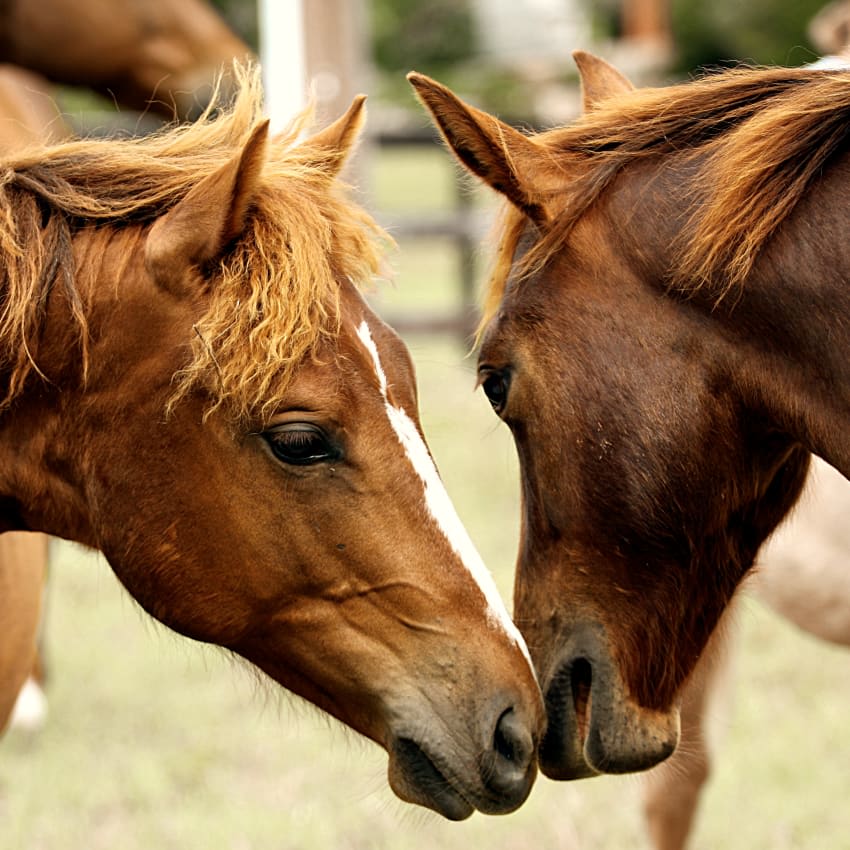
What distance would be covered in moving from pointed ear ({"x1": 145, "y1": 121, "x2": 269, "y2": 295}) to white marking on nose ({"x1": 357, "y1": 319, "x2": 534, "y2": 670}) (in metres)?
0.32

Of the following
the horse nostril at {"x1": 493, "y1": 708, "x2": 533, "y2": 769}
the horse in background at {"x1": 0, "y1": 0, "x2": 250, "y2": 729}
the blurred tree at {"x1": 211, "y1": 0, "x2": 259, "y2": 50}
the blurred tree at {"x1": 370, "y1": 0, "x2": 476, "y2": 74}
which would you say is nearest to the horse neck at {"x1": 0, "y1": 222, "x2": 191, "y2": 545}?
the horse nostril at {"x1": 493, "y1": 708, "x2": 533, "y2": 769}

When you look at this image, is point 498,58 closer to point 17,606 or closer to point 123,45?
point 123,45

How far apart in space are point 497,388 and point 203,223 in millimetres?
627

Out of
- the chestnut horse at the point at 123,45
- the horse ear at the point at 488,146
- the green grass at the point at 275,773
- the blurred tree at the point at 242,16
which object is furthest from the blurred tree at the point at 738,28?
the horse ear at the point at 488,146

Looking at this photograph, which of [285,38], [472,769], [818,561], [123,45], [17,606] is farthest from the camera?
[285,38]

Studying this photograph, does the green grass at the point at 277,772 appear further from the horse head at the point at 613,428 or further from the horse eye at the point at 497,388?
the horse eye at the point at 497,388

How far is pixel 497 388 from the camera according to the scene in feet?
7.60

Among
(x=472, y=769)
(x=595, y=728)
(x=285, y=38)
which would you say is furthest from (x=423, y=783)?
(x=285, y=38)

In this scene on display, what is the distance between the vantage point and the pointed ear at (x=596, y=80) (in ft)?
8.47

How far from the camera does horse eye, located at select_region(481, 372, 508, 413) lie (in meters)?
2.29

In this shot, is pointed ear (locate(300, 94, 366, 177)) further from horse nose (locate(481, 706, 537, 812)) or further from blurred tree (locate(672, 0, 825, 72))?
blurred tree (locate(672, 0, 825, 72))

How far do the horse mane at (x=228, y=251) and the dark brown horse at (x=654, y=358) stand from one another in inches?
11.4

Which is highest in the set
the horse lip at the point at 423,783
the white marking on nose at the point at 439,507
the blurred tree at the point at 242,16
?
the white marking on nose at the point at 439,507

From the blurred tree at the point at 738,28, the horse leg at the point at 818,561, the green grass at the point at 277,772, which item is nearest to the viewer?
the horse leg at the point at 818,561
